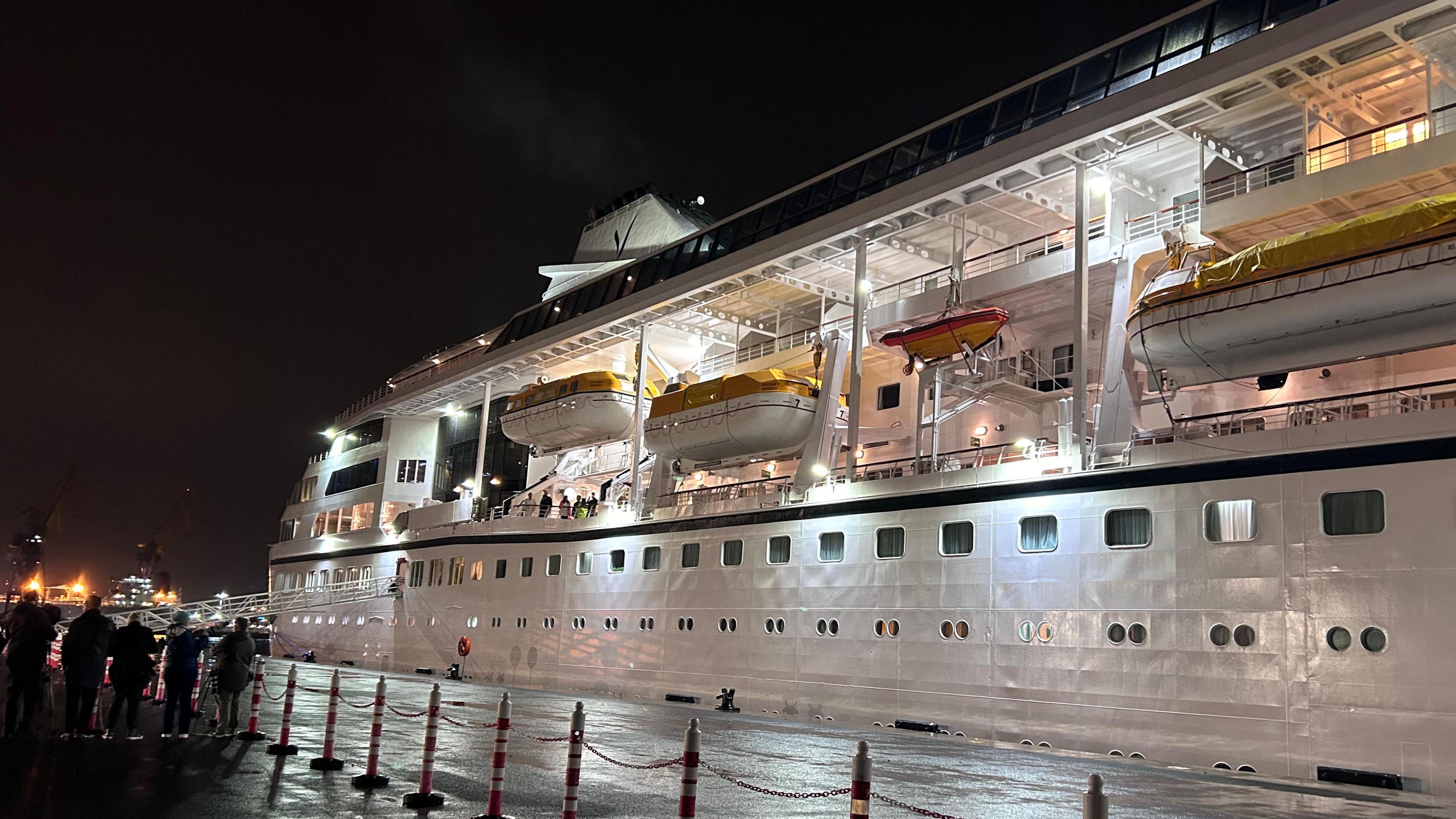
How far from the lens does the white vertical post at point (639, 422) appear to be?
24.8 meters

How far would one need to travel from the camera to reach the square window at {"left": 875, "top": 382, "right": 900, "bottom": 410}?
23.2 m

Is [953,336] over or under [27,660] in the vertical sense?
over

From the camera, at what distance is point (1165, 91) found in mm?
15242

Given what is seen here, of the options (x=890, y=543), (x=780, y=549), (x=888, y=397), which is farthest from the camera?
(x=888, y=397)

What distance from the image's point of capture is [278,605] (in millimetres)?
41250

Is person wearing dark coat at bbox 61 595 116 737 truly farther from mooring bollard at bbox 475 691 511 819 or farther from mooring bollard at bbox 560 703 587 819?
mooring bollard at bbox 560 703 587 819

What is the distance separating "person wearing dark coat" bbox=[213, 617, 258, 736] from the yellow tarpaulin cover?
1287 centimetres

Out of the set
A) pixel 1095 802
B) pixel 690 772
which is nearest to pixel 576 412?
pixel 690 772

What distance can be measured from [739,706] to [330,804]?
41.4 feet

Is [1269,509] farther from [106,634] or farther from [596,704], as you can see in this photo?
[106,634]

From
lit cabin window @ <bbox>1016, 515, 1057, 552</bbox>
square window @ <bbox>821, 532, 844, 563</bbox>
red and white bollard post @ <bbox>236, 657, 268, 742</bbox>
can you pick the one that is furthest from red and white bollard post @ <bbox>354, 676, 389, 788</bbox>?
square window @ <bbox>821, 532, 844, 563</bbox>

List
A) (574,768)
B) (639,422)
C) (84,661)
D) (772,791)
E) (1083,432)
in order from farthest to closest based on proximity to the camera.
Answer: (639,422), (1083,432), (84,661), (772,791), (574,768)

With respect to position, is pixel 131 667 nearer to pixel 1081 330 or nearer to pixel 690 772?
pixel 690 772

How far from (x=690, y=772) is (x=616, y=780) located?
403 cm
